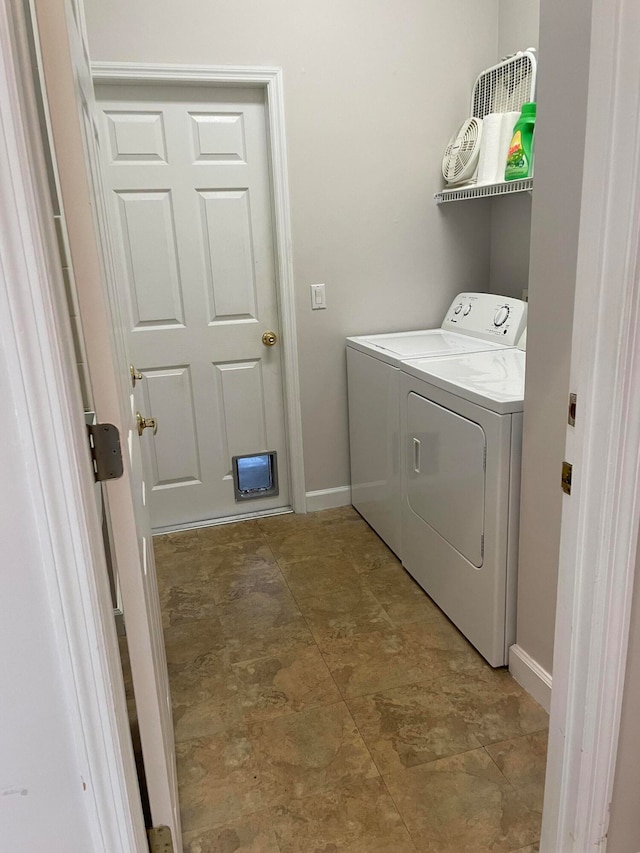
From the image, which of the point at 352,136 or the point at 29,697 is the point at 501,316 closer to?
the point at 352,136

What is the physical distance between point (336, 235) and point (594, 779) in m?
2.36

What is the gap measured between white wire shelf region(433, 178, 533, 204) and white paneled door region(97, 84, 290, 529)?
805 millimetres

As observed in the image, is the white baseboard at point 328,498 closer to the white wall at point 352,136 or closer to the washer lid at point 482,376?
the white wall at point 352,136

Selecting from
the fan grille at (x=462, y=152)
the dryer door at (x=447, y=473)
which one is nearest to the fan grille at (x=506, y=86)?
the fan grille at (x=462, y=152)

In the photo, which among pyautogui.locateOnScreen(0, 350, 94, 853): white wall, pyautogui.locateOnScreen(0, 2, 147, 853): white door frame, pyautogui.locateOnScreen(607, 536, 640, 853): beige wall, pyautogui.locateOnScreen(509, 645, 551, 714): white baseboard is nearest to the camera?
pyautogui.locateOnScreen(0, 2, 147, 853): white door frame

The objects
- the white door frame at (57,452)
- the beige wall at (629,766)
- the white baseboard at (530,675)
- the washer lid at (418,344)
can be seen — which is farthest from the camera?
the washer lid at (418,344)

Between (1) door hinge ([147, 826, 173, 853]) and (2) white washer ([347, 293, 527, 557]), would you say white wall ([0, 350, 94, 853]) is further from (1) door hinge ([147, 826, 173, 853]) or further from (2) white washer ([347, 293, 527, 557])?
(2) white washer ([347, 293, 527, 557])

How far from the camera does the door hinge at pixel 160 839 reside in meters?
1.19

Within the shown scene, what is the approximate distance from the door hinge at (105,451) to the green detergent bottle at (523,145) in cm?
211

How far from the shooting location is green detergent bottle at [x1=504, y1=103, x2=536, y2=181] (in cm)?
Answer: 244

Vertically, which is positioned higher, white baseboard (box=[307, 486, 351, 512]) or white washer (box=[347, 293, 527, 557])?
white washer (box=[347, 293, 527, 557])

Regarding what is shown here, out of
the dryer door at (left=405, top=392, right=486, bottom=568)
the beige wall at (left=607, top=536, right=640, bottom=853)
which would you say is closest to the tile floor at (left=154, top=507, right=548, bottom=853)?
the beige wall at (left=607, top=536, right=640, bottom=853)

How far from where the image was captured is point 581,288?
39.5 inches

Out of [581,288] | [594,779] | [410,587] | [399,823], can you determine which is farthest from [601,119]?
[410,587]
